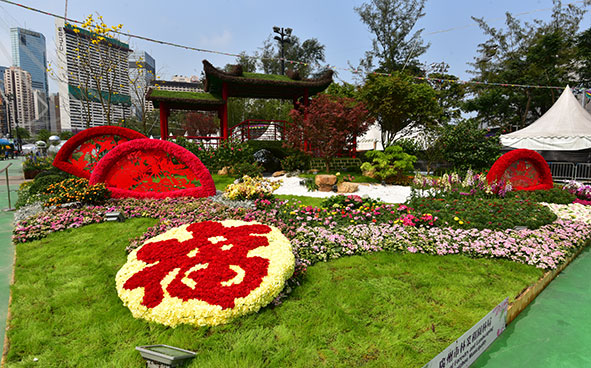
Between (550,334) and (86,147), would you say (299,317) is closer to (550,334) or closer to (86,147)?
(550,334)

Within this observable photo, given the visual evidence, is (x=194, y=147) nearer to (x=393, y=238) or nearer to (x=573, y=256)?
(x=393, y=238)

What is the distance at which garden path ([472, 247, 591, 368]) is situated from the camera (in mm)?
2911

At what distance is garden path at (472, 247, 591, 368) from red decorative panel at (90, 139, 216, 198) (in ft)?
22.9

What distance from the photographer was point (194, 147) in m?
14.3

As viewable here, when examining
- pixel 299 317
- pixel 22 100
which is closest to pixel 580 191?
pixel 299 317

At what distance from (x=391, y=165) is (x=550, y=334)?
9899mm

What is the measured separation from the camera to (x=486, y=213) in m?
6.30

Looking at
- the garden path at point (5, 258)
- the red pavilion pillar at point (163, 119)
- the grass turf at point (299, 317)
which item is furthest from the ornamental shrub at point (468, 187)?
the red pavilion pillar at point (163, 119)

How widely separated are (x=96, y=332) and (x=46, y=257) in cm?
264

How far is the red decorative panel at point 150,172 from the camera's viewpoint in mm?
7777

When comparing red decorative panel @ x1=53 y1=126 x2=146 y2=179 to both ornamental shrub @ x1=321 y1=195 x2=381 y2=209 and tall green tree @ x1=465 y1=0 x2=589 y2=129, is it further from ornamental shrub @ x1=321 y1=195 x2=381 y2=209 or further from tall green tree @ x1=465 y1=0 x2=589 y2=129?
tall green tree @ x1=465 y1=0 x2=589 y2=129

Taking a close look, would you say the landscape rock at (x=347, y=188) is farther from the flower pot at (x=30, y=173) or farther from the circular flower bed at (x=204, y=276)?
the flower pot at (x=30, y=173)

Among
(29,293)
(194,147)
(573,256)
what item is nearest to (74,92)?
(194,147)

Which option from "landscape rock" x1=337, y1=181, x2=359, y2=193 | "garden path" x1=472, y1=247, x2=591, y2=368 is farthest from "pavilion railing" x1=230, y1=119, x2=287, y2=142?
"garden path" x1=472, y1=247, x2=591, y2=368
